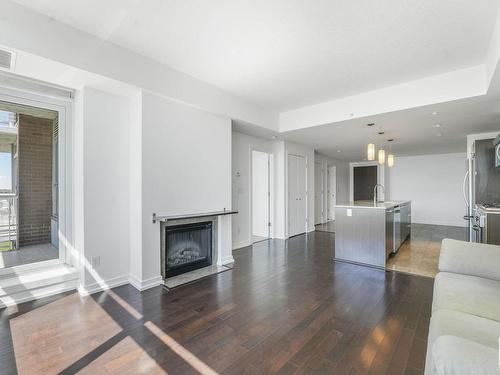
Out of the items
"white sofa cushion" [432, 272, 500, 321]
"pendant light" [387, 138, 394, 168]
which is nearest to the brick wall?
"white sofa cushion" [432, 272, 500, 321]

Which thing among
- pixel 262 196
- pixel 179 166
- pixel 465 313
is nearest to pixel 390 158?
pixel 262 196

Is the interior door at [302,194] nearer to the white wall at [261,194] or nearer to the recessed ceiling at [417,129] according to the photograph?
the recessed ceiling at [417,129]

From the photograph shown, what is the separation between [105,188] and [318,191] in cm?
694

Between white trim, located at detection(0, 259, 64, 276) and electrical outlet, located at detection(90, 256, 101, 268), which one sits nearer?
white trim, located at detection(0, 259, 64, 276)

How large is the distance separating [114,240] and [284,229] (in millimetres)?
3868

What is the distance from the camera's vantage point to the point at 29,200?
3.19 metres

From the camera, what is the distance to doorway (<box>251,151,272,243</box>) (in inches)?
242

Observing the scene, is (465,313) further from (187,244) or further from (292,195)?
(292,195)

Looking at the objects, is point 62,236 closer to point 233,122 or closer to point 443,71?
point 233,122

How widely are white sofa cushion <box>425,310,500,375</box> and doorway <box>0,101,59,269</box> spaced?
13.1 feet

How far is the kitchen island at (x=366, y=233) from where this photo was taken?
151 inches

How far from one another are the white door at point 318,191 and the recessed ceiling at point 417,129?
133cm

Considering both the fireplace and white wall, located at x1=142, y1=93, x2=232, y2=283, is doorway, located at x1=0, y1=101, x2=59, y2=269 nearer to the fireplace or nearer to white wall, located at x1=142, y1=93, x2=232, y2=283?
white wall, located at x1=142, y1=93, x2=232, y2=283

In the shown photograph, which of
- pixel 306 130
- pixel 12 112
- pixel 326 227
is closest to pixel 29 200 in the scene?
pixel 12 112
